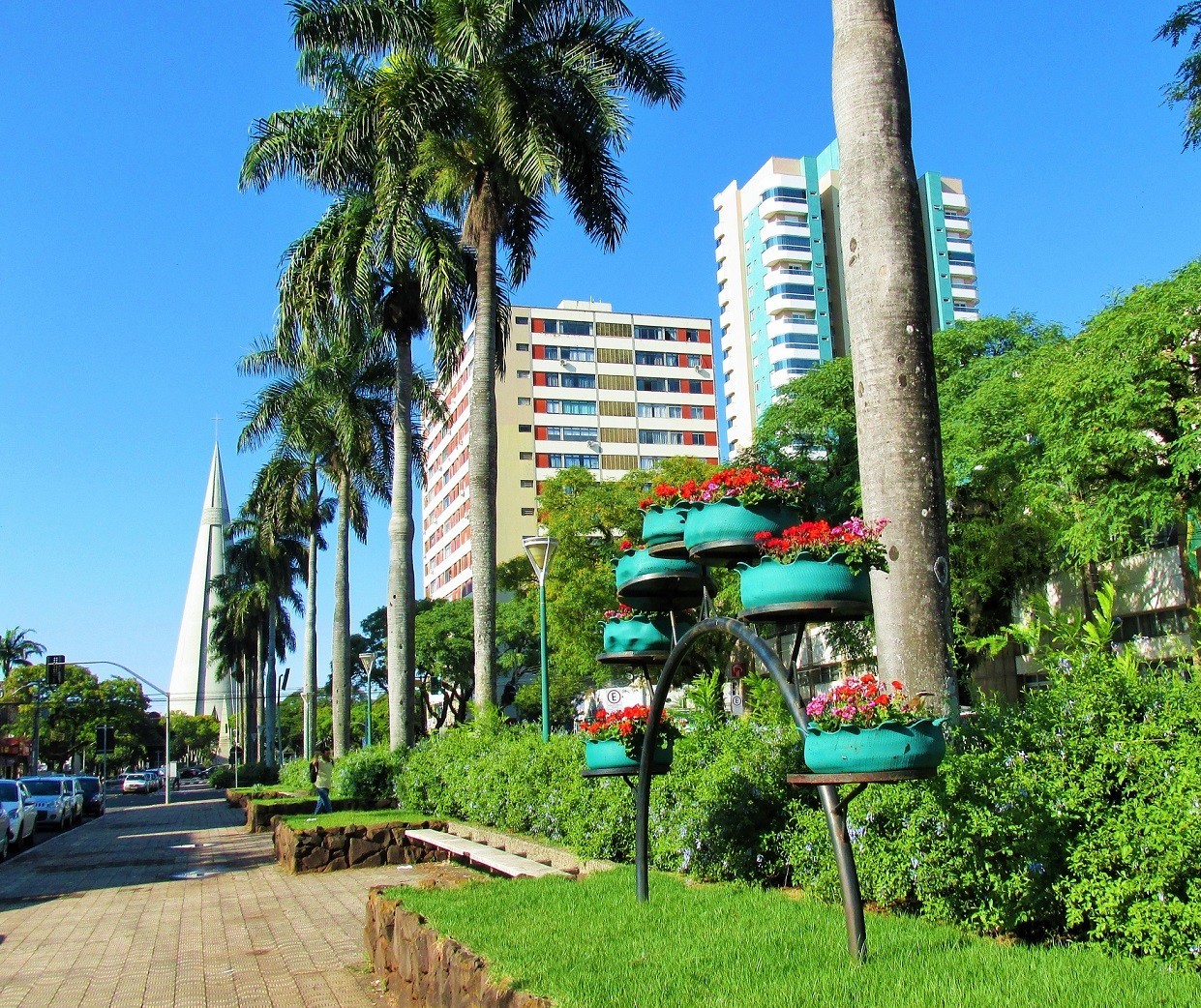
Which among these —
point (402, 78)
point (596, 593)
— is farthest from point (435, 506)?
point (402, 78)

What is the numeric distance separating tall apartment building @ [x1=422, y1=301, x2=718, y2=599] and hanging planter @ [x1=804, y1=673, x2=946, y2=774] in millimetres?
80822

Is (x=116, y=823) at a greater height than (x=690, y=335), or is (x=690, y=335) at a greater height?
(x=690, y=335)

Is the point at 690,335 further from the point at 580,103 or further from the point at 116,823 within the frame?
the point at 580,103

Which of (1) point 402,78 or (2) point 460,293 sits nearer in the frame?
(1) point 402,78

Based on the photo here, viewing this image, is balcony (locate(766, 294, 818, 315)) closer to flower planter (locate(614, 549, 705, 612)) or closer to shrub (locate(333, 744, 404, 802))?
shrub (locate(333, 744, 404, 802))

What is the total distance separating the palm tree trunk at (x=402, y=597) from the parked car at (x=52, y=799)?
13197 mm

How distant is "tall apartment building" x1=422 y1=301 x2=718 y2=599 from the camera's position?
291ft

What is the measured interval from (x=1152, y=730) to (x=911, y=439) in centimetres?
244

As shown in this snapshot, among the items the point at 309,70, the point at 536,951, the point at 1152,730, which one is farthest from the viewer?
the point at 309,70

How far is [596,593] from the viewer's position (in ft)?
136

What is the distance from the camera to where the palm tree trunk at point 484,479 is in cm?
1883

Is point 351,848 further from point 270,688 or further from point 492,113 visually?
point 270,688

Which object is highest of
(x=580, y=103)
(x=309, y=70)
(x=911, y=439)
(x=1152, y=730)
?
(x=309, y=70)

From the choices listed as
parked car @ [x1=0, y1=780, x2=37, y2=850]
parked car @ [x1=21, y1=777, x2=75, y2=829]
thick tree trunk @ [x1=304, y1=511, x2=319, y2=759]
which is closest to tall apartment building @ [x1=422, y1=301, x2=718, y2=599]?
thick tree trunk @ [x1=304, y1=511, x2=319, y2=759]
